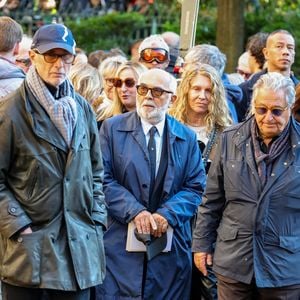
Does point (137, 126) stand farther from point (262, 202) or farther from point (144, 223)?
point (262, 202)

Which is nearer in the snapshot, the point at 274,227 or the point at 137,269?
the point at 274,227

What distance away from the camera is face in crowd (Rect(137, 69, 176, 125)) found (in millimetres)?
6750

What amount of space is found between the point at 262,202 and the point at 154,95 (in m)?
1.40

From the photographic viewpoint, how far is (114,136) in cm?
679

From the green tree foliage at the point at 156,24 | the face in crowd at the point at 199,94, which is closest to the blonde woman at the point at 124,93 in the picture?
the face in crowd at the point at 199,94

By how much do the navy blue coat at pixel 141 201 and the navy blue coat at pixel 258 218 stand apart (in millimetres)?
738

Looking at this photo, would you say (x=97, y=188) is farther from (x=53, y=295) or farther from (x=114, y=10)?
(x=114, y=10)

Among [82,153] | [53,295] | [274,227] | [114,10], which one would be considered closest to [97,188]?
[82,153]

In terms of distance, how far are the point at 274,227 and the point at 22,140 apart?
167 cm

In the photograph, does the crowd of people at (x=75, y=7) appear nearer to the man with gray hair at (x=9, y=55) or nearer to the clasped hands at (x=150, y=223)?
the man with gray hair at (x=9, y=55)

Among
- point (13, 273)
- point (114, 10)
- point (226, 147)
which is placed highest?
point (226, 147)

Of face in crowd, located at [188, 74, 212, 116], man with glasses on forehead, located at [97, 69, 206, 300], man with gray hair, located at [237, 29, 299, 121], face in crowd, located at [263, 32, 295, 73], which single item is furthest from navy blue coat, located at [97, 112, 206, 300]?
face in crowd, located at [263, 32, 295, 73]

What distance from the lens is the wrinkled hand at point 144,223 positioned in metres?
6.47

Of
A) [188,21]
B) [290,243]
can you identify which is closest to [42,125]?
[290,243]
